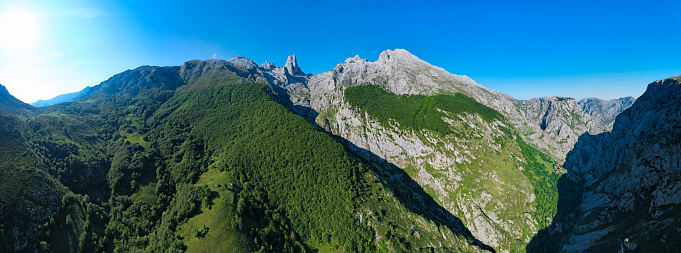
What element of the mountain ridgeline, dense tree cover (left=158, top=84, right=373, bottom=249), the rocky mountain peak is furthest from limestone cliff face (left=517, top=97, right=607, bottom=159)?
the rocky mountain peak

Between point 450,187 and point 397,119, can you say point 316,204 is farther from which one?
point 397,119

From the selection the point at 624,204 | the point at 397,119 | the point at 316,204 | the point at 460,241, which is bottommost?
the point at 460,241

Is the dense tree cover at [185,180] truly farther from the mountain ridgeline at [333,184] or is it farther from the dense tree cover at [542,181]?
the dense tree cover at [542,181]

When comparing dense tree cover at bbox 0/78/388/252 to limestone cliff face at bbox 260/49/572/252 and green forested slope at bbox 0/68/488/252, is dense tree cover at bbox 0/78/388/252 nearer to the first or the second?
green forested slope at bbox 0/68/488/252

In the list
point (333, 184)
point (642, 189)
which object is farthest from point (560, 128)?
point (333, 184)

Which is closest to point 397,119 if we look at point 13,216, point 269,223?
point 269,223

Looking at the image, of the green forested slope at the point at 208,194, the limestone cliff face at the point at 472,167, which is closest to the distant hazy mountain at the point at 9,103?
the green forested slope at the point at 208,194
